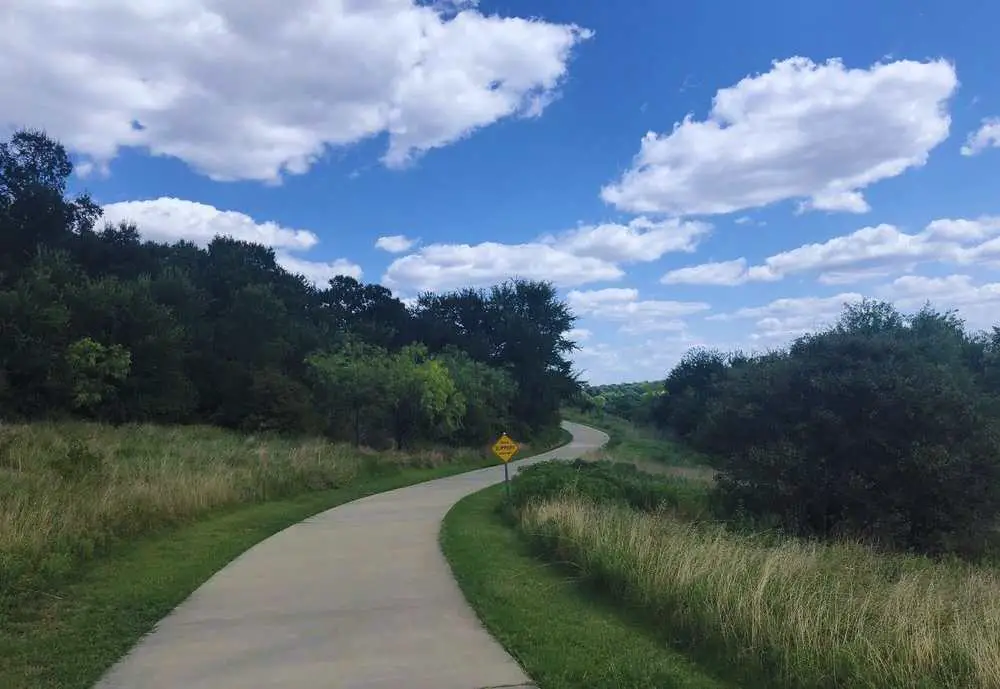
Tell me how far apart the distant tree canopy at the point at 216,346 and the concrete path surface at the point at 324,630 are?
23.9 metres

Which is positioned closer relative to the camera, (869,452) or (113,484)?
(113,484)

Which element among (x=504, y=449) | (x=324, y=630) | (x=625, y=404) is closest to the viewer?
(x=324, y=630)

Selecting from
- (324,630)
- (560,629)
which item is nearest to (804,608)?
(560,629)

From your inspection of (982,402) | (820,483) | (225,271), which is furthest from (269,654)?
(225,271)

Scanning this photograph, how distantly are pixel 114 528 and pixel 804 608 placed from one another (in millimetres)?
9412

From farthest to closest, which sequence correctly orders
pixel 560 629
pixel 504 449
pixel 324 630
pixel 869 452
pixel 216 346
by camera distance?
pixel 216 346, pixel 504 449, pixel 869 452, pixel 324 630, pixel 560 629

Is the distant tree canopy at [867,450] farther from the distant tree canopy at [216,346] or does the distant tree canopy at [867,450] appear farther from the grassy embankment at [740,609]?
the distant tree canopy at [216,346]

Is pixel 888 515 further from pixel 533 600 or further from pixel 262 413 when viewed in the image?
pixel 262 413

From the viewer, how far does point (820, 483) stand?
17.0 m

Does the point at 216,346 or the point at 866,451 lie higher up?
the point at 216,346

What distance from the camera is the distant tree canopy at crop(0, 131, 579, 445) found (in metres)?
35.3

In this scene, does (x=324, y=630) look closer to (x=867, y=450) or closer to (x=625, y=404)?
(x=867, y=450)

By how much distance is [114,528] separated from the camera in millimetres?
11312

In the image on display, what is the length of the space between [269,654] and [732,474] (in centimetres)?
1434
